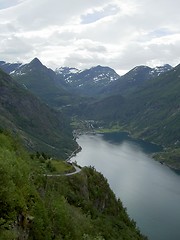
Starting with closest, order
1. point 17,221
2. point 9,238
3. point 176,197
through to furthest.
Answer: point 9,238
point 17,221
point 176,197

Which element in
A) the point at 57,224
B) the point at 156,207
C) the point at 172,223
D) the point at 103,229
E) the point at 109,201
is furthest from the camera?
the point at 156,207

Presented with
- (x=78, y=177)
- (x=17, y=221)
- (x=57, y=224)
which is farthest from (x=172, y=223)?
(x=17, y=221)

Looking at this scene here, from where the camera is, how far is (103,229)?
6819 centimetres

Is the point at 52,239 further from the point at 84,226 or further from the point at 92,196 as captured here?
the point at 92,196

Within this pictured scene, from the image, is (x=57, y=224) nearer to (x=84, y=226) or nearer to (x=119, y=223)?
(x=84, y=226)

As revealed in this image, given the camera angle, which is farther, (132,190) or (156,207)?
(132,190)

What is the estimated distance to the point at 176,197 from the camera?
18188 cm

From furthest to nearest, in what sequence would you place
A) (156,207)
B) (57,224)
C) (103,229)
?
(156,207)
(103,229)
(57,224)

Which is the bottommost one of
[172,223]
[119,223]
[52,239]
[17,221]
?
[172,223]

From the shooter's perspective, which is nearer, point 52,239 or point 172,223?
point 52,239

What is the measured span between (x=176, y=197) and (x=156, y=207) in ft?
73.1

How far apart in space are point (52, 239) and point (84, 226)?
19563 mm

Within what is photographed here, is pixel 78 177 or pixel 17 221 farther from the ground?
pixel 17 221

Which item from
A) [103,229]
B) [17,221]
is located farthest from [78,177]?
[17,221]
